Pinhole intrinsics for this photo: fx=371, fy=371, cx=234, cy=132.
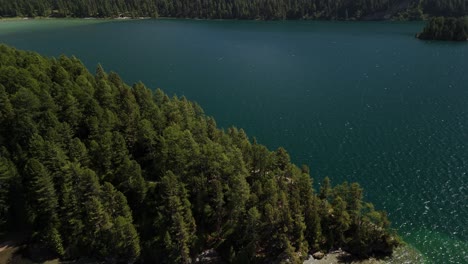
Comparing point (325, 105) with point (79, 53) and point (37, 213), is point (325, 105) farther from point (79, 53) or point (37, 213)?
point (79, 53)

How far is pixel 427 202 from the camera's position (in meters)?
57.8

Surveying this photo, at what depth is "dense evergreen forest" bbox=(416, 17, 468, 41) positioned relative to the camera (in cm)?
17688

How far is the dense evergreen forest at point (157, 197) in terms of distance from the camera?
151 feet

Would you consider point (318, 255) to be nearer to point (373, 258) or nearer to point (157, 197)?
point (373, 258)

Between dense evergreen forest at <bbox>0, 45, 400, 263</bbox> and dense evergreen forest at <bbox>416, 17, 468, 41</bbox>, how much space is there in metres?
164

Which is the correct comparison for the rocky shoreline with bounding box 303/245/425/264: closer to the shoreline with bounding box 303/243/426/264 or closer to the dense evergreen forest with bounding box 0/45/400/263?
the shoreline with bounding box 303/243/426/264

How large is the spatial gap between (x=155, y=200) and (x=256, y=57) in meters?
118

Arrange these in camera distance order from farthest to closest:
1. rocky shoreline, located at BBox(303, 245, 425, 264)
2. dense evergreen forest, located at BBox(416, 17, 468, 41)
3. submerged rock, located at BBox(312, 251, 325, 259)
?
1. dense evergreen forest, located at BBox(416, 17, 468, 41)
2. submerged rock, located at BBox(312, 251, 325, 259)
3. rocky shoreline, located at BBox(303, 245, 425, 264)

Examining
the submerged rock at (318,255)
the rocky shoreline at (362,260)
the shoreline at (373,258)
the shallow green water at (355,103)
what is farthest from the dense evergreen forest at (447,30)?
the submerged rock at (318,255)

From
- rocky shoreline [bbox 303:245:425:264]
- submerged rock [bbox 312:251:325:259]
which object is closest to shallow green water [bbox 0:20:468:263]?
rocky shoreline [bbox 303:245:425:264]

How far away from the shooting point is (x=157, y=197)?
50.2 m

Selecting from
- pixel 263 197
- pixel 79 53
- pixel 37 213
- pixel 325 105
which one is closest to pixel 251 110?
pixel 325 105

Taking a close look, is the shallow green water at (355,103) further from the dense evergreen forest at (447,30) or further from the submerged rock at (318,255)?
the submerged rock at (318,255)

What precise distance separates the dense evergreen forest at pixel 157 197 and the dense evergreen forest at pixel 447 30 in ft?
538
